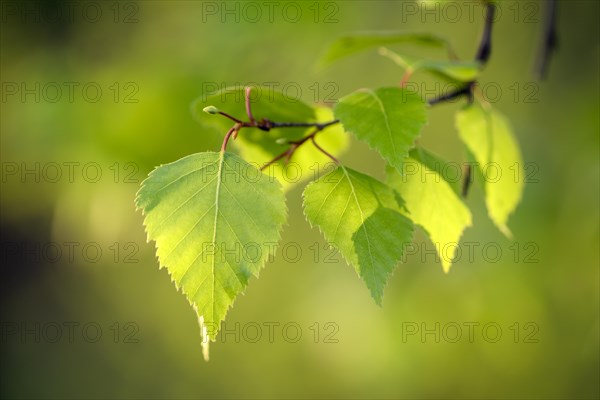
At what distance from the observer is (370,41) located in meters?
1.17

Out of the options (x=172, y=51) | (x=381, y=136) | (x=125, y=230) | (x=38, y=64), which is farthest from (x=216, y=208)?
(x=38, y=64)

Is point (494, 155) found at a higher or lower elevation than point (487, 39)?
lower

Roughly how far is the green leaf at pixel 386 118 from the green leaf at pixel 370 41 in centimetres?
32

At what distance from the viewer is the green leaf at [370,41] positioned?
1.12 metres

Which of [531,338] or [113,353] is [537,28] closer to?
[531,338]

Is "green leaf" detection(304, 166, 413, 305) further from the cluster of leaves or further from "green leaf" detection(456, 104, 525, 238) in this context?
"green leaf" detection(456, 104, 525, 238)

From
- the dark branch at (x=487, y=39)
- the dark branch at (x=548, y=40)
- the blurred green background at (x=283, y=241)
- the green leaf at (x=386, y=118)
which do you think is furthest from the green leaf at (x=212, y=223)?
the blurred green background at (x=283, y=241)

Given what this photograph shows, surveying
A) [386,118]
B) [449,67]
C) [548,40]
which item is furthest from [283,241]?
[386,118]

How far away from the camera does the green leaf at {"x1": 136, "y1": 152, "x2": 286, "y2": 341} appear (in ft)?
2.33

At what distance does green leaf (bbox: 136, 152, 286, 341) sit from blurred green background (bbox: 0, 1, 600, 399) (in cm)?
129

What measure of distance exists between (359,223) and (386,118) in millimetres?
146

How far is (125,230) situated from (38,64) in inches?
34.5

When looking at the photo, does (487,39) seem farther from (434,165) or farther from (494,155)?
(434,165)

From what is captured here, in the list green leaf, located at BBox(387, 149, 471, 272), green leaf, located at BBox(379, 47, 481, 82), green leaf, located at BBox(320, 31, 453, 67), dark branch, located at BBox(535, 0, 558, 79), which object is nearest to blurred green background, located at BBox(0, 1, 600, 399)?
dark branch, located at BBox(535, 0, 558, 79)
